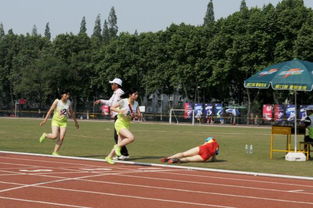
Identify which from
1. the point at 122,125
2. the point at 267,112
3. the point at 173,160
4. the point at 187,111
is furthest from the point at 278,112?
the point at 122,125

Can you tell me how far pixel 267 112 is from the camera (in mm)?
65625

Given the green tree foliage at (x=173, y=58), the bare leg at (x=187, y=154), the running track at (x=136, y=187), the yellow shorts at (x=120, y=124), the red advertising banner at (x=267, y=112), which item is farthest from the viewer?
the red advertising banner at (x=267, y=112)

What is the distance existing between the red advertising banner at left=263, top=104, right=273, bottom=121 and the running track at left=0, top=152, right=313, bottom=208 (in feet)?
169

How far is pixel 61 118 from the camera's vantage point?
17609 mm

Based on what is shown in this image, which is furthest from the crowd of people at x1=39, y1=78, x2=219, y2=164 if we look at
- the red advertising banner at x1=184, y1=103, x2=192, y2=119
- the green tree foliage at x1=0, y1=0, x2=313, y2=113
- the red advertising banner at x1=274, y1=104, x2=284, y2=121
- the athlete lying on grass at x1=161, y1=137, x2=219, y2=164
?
the red advertising banner at x1=184, y1=103, x2=192, y2=119

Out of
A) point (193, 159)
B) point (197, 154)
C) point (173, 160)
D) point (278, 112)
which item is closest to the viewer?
point (173, 160)

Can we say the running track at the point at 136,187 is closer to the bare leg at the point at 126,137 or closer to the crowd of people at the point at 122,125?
the bare leg at the point at 126,137

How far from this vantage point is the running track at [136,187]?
9.48 meters

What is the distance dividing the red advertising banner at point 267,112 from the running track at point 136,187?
169ft

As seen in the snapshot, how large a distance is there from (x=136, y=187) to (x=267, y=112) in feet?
183

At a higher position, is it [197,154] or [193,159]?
[197,154]

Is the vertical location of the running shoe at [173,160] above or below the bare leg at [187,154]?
below

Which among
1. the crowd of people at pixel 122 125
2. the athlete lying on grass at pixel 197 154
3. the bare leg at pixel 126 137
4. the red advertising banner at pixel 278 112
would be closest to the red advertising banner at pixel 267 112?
the red advertising banner at pixel 278 112

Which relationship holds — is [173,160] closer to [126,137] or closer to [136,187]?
[126,137]
